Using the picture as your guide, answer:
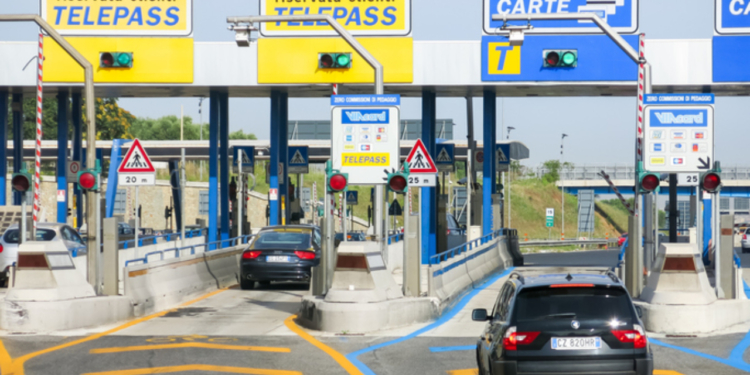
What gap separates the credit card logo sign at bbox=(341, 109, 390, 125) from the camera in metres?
18.0

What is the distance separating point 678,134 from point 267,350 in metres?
8.51

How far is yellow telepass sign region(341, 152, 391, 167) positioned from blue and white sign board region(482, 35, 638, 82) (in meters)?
12.6

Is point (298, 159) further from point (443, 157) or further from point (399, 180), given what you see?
point (399, 180)

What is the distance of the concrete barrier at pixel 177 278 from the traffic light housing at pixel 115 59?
284 inches

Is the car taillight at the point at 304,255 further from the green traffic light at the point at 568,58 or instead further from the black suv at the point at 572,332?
the black suv at the point at 572,332

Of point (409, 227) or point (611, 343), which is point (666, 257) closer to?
point (409, 227)

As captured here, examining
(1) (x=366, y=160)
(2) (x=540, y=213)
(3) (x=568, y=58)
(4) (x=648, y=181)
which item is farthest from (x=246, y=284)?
(2) (x=540, y=213)

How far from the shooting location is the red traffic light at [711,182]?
1767 cm

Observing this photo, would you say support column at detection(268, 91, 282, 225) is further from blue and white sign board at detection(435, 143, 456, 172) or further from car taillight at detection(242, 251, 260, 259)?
car taillight at detection(242, 251, 260, 259)

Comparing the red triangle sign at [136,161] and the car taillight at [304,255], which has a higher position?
the red triangle sign at [136,161]

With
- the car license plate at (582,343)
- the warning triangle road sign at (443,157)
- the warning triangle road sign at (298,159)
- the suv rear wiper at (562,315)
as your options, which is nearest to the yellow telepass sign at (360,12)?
the warning triangle road sign at (443,157)

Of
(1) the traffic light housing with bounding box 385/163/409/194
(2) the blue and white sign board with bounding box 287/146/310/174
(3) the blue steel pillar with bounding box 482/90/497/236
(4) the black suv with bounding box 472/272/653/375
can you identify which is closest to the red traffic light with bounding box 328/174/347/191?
(1) the traffic light housing with bounding box 385/163/409/194

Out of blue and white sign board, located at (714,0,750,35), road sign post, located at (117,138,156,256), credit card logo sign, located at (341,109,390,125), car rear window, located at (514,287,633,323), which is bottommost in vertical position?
car rear window, located at (514,287,633,323)

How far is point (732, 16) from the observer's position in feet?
96.2
